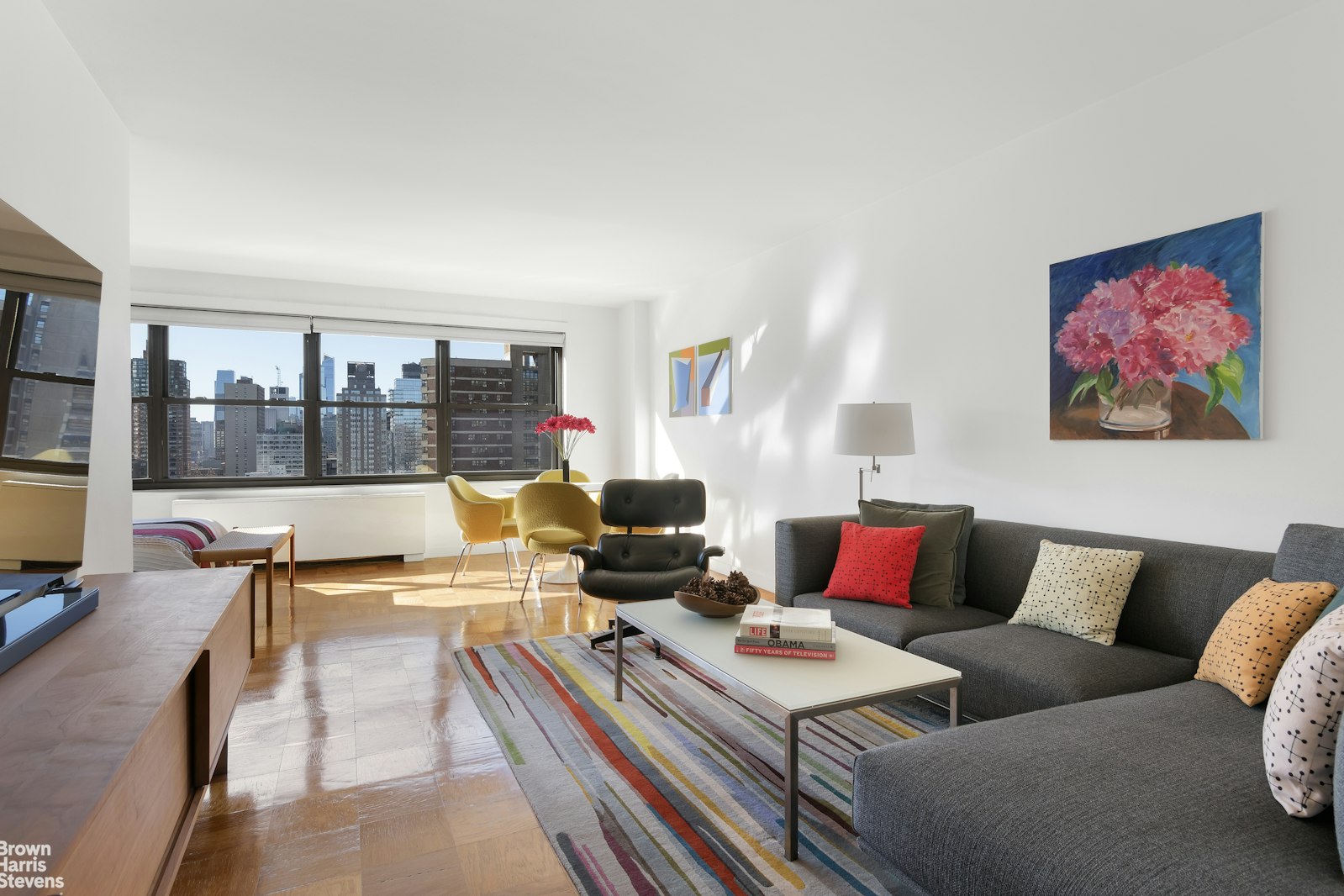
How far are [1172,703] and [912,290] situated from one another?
254cm

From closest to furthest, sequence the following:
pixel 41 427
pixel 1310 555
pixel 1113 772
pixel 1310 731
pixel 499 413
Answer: pixel 1310 731, pixel 1113 772, pixel 41 427, pixel 1310 555, pixel 499 413

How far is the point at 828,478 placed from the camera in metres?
4.59

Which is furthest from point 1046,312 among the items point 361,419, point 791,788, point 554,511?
point 361,419

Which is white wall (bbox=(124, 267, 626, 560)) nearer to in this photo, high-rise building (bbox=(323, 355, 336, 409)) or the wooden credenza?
high-rise building (bbox=(323, 355, 336, 409))

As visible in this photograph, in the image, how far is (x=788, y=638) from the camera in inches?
93.0

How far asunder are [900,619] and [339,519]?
4945 millimetres

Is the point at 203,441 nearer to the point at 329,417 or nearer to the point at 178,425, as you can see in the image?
the point at 178,425

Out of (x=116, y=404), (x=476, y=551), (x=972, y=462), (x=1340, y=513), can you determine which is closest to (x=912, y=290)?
(x=972, y=462)

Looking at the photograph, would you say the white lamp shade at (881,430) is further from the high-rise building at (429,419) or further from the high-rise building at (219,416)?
the high-rise building at (219,416)

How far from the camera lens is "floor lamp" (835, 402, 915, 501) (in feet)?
11.7

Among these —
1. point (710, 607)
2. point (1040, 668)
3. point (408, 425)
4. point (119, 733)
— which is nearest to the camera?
point (119, 733)

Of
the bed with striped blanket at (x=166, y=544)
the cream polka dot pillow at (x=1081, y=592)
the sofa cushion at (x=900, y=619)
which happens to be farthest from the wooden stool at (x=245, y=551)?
the cream polka dot pillow at (x=1081, y=592)

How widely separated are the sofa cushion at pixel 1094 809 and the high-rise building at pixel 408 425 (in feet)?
19.4

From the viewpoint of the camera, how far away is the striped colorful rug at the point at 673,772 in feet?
6.26
